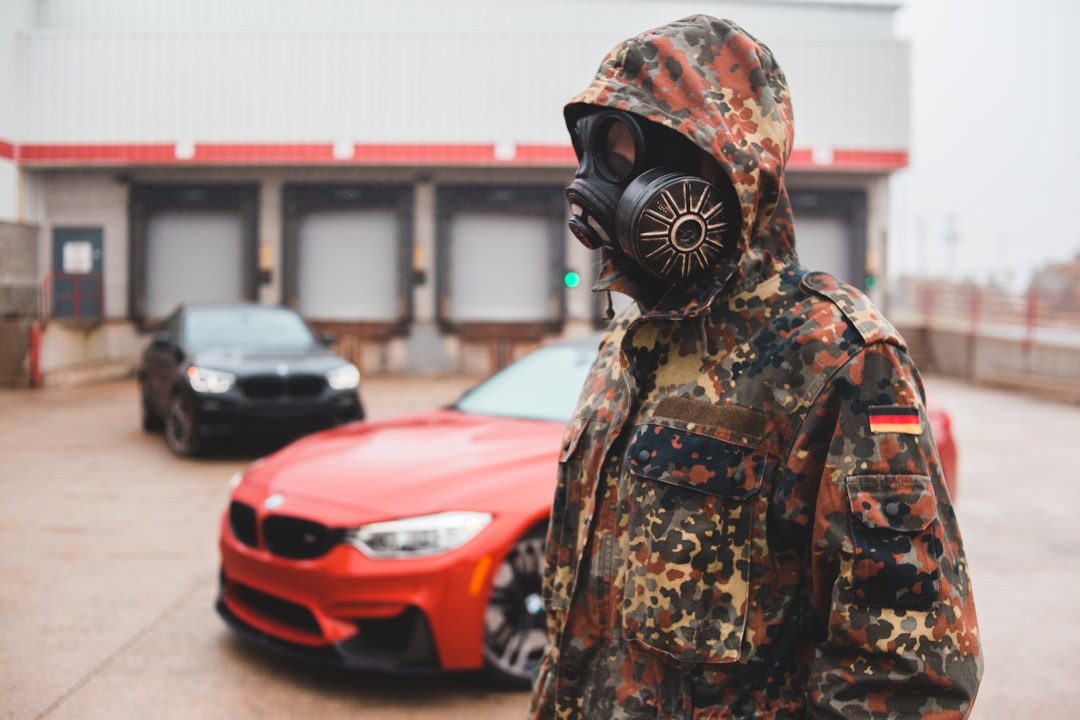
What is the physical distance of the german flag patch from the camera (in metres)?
1.36

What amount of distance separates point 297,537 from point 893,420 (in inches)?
119

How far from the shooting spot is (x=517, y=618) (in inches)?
152

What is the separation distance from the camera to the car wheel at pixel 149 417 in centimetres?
1127

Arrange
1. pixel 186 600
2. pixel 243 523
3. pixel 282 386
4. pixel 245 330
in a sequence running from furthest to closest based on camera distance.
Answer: pixel 245 330
pixel 282 386
pixel 186 600
pixel 243 523

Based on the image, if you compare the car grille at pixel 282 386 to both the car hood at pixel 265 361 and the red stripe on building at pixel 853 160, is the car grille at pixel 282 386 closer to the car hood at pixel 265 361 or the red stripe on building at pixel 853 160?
the car hood at pixel 265 361

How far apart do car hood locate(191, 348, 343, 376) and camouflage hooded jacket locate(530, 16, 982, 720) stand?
318 inches

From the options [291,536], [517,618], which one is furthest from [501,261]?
[517,618]

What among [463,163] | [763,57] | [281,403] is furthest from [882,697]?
[463,163]

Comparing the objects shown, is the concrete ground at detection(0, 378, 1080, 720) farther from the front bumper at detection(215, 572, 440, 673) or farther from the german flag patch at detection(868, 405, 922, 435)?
the german flag patch at detection(868, 405, 922, 435)

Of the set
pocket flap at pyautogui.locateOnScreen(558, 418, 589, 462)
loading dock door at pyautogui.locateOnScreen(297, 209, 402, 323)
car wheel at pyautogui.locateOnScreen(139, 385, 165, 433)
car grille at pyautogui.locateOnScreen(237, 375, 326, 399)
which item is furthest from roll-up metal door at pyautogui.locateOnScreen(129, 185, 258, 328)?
pocket flap at pyautogui.locateOnScreen(558, 418, 589, 462)

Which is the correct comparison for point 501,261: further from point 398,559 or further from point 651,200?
point 651,200

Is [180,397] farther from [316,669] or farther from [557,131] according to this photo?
[557,131]

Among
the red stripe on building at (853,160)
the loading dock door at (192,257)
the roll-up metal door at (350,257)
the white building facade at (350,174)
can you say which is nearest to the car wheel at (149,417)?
the white building facade at (350,174)

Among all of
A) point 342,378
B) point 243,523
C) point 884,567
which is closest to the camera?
point 884,567
